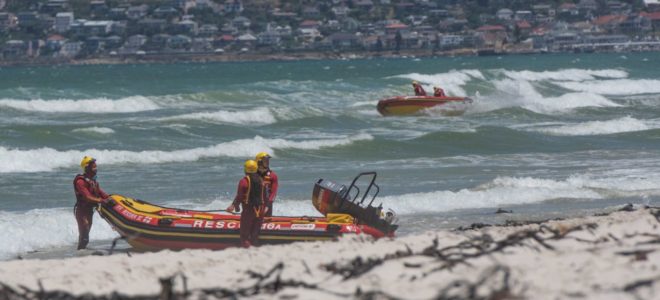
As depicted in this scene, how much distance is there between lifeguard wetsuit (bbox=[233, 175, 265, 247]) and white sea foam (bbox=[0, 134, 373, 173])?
11578 mm

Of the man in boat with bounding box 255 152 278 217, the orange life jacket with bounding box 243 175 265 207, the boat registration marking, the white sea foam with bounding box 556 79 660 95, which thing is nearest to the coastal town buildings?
the white sea foam with bounding box 556 79 660 95

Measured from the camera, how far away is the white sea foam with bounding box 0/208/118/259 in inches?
591

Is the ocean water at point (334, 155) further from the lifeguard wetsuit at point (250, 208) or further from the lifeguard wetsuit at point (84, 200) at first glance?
the lifeguard wetsuit at point (250, 208)

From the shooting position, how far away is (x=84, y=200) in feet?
44.7

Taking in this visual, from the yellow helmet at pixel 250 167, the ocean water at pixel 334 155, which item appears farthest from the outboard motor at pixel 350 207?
A: the ocean water at pixel 334 155

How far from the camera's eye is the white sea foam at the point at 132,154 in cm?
2434

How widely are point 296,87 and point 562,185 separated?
3811 centimetres

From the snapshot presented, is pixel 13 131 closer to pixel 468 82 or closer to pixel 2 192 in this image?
pixel 2 192

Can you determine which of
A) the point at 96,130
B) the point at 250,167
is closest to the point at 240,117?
the point at 96,130

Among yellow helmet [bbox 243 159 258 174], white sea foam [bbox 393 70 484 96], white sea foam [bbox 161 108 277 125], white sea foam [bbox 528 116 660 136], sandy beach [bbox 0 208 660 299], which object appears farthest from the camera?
white sea foam [bbox 393 70 484 96]

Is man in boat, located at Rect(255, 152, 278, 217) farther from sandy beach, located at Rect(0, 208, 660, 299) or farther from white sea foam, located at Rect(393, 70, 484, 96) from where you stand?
white sea foam, located at Rect(393, 70, 484, 96)

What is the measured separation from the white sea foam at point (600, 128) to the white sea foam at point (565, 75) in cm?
3228

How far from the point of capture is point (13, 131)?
103ft

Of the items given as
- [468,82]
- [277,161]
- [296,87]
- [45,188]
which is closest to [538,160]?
[277,161]
